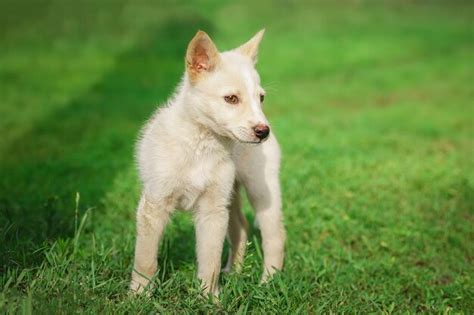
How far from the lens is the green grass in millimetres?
4375

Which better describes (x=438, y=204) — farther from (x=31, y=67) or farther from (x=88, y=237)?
(x=31, y=67)

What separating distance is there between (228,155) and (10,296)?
163 cm

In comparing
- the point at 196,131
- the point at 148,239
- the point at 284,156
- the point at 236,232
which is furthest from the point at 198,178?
the point at 284,156

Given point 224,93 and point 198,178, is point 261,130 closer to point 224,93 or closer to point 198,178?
point 224,93

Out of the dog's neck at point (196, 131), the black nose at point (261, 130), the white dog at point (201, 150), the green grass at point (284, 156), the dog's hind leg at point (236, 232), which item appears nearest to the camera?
the black nose at point (261, 130)

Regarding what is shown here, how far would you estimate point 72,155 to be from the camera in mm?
8438

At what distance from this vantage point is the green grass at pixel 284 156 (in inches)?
172

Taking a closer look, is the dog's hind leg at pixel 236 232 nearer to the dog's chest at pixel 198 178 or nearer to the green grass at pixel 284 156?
the green grass at pixel 284 156

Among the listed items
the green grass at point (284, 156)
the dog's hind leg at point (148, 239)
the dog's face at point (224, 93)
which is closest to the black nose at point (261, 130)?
the dog's face at point (224, 93)

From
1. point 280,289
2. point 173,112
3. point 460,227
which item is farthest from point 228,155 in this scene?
point 460,227

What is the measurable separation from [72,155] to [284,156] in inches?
110

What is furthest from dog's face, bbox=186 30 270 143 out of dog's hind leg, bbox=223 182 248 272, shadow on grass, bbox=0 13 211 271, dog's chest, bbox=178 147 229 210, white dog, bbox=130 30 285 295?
shadow on grass, bbox=0 13 211 271

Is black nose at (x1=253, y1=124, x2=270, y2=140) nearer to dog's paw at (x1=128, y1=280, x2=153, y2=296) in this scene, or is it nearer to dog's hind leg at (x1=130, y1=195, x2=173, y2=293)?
dog's hind leg at (x1=130, y1=195, x2=173, y2=293)

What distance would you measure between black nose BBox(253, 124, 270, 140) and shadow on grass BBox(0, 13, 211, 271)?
1.74 m
